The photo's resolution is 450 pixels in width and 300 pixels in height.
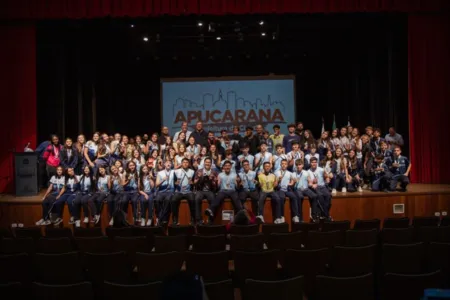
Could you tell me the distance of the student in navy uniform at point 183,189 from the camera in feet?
35.4

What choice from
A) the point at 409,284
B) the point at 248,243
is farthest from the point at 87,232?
the point at 409,284

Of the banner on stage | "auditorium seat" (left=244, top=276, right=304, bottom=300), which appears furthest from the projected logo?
"auditorium seat" (left=244, top=276, right=304, bottom=300)

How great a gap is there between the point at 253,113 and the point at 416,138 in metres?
6.17

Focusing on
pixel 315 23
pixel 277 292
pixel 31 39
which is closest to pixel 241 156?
pixel 315 23

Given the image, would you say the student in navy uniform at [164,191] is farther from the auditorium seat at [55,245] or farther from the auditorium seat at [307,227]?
the auditorium seat at [55,245]

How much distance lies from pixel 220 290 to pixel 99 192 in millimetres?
7244

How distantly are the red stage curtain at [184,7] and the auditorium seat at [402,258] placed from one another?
7774 millimetres

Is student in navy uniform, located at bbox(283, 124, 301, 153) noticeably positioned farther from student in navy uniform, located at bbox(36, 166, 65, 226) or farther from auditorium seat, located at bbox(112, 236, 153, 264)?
auditorium seat, located at bbox(112, 236, 153, 264)

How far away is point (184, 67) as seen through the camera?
18484 millimetres

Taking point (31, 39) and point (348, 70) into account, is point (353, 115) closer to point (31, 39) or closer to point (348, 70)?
point (348, 70)

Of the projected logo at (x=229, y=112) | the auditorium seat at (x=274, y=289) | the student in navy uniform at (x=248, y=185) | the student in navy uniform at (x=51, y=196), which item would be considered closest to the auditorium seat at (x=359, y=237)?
the auditorium seat at (x=274, y=289)

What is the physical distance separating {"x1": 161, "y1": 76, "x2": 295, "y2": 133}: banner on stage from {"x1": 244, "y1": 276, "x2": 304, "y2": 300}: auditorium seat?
13.3 meters

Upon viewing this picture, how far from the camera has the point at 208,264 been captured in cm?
555

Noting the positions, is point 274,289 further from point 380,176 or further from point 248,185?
point 380,176
